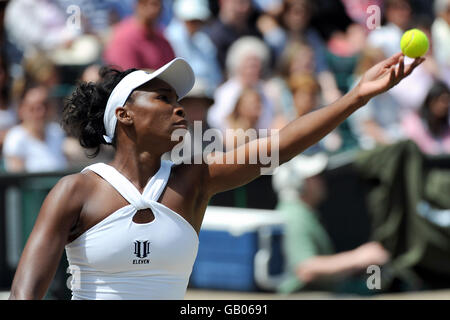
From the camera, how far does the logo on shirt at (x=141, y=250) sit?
120 inches

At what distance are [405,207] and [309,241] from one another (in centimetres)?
87

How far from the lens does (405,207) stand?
22.9 feet

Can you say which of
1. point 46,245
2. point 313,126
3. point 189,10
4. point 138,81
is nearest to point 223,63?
point 189,10

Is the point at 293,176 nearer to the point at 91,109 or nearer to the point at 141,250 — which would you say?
the point at 91,109

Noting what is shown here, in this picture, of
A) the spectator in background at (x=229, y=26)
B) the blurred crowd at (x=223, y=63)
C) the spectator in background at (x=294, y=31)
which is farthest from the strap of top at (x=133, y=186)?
the spectator in background at (x=294, y=31)

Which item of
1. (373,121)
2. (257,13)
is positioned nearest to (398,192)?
(373,121)

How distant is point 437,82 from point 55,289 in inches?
156

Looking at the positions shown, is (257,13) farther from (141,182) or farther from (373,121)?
(141,182)

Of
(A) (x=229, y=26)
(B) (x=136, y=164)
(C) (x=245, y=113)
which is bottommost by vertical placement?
(B) (x=136, y=164)

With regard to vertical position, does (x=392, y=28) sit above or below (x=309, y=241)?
above

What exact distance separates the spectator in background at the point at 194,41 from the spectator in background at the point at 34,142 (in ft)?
4.24

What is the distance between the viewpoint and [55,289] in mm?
6598

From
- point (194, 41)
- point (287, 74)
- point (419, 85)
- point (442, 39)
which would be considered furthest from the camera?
point (442, 39)

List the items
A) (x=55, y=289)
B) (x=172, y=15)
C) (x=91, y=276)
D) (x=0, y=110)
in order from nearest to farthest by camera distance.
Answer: (x=91, y=276) → (x=55, y=289) → (x=0, y=110) → (x=172, y=15)
